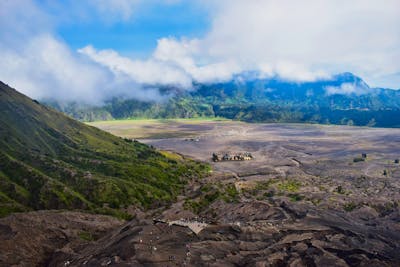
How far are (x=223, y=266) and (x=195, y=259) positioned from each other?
4.85 metres

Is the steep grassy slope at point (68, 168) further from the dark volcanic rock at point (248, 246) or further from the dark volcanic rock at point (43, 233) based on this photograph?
the dark volcanic rock at point (248, 246)

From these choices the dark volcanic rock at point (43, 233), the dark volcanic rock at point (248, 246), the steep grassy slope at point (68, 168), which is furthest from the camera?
the steep grassy slope at point (68, 168)

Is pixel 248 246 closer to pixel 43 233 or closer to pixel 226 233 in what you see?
pixel 226 233

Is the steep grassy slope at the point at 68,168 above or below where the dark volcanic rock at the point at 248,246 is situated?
above

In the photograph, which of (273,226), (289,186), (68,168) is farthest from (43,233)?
(289,186)

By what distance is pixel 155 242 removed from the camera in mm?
65438

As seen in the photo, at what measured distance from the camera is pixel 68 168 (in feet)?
390

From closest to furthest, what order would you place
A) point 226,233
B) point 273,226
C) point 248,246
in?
1. point 248,246
2. point 226,233
3. point 273,226

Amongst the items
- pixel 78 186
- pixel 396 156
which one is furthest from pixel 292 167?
pixel 78 186

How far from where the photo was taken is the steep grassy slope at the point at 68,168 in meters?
99.0

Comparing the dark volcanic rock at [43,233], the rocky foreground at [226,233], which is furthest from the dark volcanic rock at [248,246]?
the dark volcanic rock at [43,233]

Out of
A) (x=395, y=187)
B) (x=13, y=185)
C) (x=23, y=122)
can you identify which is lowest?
(x=395, y=187)

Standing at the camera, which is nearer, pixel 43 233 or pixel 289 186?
pixel 43 233

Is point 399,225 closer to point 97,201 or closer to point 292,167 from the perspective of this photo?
point 97,201
